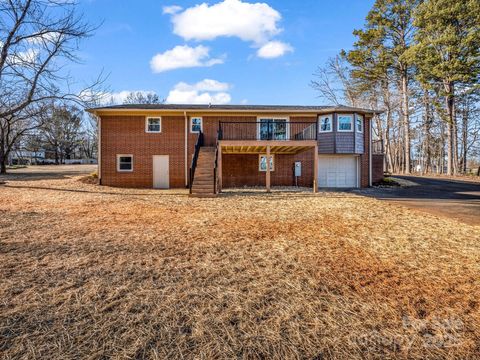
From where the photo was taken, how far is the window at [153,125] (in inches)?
611

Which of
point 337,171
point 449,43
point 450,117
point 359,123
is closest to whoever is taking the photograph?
point 359,123

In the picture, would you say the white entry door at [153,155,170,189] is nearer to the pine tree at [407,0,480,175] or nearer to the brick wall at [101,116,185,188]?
the brick wall at [101,116,185,188]

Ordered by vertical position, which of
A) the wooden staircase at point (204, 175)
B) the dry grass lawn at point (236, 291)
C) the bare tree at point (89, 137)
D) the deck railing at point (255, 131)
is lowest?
the dry grass lawn at point (236, 291)

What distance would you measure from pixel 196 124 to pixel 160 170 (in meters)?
3.61

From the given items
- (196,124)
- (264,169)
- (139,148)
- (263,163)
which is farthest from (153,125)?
(264,169)

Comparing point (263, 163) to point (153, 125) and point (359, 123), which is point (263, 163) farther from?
point (153, 125)

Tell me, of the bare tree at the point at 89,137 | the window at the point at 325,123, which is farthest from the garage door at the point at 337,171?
the bare tree at the point at 89,137

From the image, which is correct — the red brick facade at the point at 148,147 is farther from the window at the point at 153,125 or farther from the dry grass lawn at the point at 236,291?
the dry grass lawn at the point at 236,291

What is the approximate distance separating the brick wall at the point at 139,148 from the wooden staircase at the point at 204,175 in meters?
2.50

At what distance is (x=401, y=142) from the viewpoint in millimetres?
34906

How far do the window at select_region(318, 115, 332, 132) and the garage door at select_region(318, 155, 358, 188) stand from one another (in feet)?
5.74

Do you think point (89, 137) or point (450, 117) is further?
point (89, 137)

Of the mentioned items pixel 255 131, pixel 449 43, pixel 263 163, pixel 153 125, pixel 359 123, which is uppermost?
pixel 449 43

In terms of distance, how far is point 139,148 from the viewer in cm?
1548
